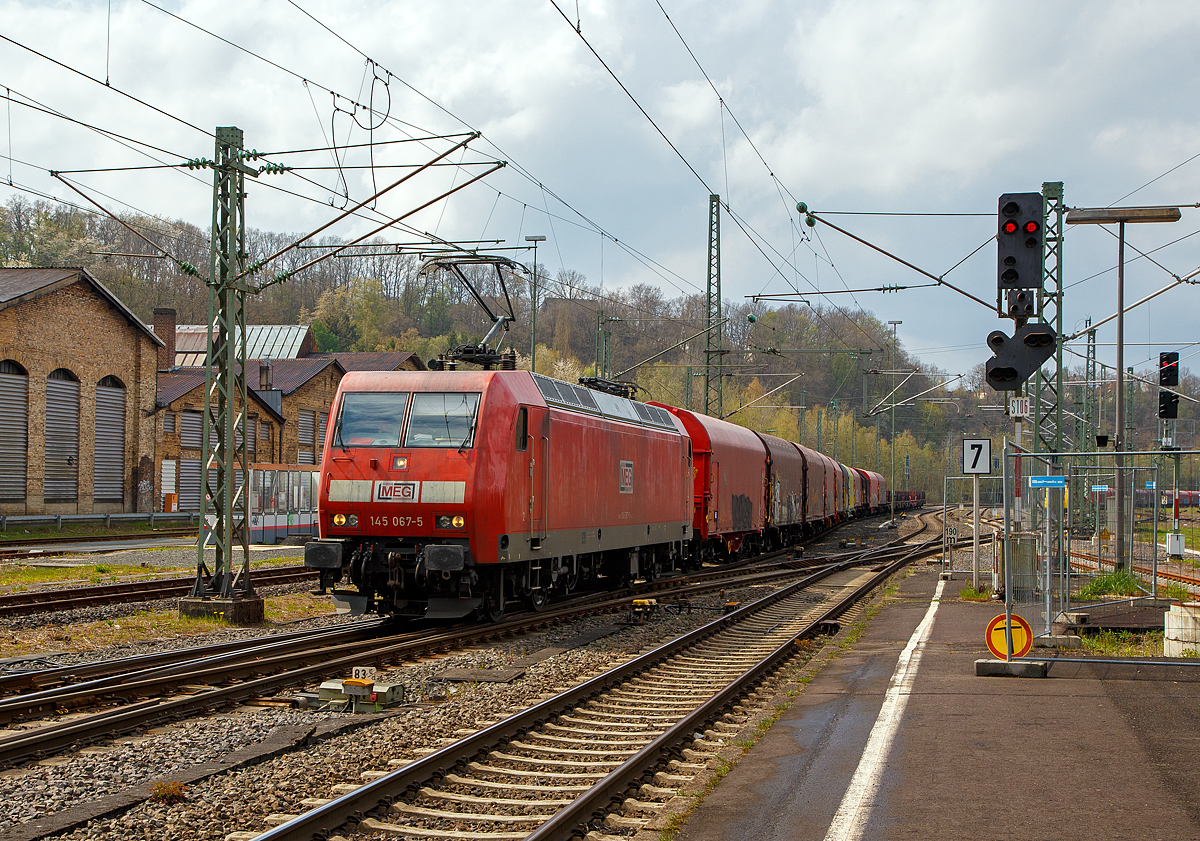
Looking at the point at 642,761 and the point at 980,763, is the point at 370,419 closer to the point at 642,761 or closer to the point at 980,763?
the point at 642,761

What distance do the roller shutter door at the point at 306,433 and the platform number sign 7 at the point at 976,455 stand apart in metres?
38.0

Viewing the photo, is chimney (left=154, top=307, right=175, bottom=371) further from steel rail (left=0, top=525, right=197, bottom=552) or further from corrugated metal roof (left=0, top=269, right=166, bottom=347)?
steel rail (left=0, top=525, right=197, bottom=552)

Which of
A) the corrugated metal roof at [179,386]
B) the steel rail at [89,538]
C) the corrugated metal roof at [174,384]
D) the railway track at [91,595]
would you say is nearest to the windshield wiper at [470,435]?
the railway track at [91,595]

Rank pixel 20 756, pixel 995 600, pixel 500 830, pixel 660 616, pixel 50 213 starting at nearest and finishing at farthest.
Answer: pixel 500 830 < pixel 20 756 < pixel 660 616 < pixel 995 600 < pixel 50 213

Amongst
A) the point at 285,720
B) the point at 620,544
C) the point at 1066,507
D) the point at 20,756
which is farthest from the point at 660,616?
the point at 20,756

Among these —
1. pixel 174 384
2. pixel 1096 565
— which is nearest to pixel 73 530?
pixel 174 384

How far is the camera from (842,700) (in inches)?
369

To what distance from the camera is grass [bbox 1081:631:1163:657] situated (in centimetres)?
1124

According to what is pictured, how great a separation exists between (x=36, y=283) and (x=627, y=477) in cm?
2752

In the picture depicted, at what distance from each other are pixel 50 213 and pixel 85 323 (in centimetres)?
3400

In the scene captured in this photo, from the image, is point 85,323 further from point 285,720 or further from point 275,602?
point 285,720

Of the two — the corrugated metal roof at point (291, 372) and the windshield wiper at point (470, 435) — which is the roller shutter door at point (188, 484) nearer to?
the corrugated metal roof at point (291, 372)

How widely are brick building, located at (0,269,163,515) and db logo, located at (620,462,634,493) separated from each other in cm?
2559

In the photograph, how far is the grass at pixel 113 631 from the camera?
12.4 meters
